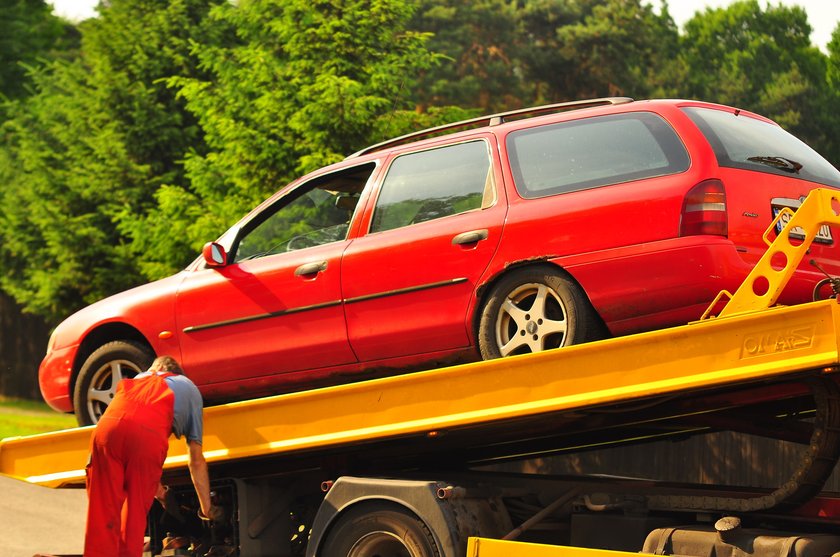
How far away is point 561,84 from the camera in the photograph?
37031 millimetres

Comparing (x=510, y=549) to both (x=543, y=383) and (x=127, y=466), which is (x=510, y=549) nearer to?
(x=543, y=383)

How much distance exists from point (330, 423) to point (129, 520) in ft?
4.37

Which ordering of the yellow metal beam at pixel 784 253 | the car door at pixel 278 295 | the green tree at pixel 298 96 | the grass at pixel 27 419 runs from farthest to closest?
1. the grass at pixel 27 419
2. the green tree at pixel 298 96
3. the car door at pixel 278 295
4. the yellow metal beam at pixel 784 253

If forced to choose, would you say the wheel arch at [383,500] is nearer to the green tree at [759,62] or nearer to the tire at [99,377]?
the tire at [99,377]

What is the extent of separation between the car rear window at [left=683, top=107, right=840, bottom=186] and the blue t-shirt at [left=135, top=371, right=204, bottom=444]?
2.99m

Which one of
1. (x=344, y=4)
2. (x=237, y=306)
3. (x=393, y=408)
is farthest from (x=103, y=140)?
(x=393, y=408)

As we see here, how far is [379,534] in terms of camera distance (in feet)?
19.8

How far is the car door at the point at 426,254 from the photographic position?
238 inches

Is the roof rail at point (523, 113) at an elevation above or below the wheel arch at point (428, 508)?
above

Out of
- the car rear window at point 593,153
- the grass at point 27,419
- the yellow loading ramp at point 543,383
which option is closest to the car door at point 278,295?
the yellow loading ramp at point 543,383

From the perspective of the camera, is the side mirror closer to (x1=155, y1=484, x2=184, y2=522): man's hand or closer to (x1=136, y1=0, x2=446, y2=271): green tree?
(x1=155, y1=484, x2=184, y2=522): man's hand

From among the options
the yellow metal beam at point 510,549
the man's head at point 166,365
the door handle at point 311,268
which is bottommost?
the yellow metal beam at point 510,549

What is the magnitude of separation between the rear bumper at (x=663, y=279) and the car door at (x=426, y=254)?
1.84 ft

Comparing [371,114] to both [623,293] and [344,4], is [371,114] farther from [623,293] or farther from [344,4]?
[623,293]
